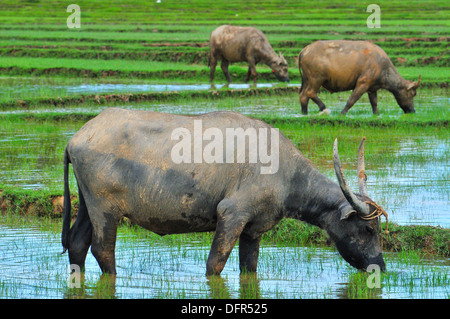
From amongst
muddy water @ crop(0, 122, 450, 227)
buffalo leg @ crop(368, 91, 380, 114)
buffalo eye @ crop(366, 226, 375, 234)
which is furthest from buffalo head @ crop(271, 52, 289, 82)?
buffalo eye @ crop(366, 226, 375, 234)

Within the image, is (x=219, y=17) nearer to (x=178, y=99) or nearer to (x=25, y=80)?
(x=25, y=80)

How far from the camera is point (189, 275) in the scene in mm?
5457

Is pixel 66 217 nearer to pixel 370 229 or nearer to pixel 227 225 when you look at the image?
pixel 227 225

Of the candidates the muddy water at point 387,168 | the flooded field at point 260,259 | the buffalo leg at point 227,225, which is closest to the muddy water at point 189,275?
the flooded field at point 260,259

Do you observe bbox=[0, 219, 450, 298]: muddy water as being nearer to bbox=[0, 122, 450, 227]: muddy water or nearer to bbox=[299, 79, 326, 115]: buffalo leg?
bbox=[0, 122, 450, 227]: muddy water

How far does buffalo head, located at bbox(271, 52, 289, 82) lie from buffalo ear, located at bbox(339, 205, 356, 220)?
46.1ft

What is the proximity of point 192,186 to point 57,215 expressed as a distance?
2.59 m

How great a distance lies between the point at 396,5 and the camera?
43.9 metres

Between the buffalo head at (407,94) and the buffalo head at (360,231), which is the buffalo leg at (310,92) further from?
the buffalo head at (360,231)

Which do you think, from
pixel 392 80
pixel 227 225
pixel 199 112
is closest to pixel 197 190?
pixel 227 225

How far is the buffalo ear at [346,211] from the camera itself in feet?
16.4

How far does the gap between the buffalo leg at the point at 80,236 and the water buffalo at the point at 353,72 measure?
8228 millimetres

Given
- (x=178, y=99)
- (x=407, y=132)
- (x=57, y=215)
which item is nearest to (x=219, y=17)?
(x=178, y=99)

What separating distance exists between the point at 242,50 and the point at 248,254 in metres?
14.7
